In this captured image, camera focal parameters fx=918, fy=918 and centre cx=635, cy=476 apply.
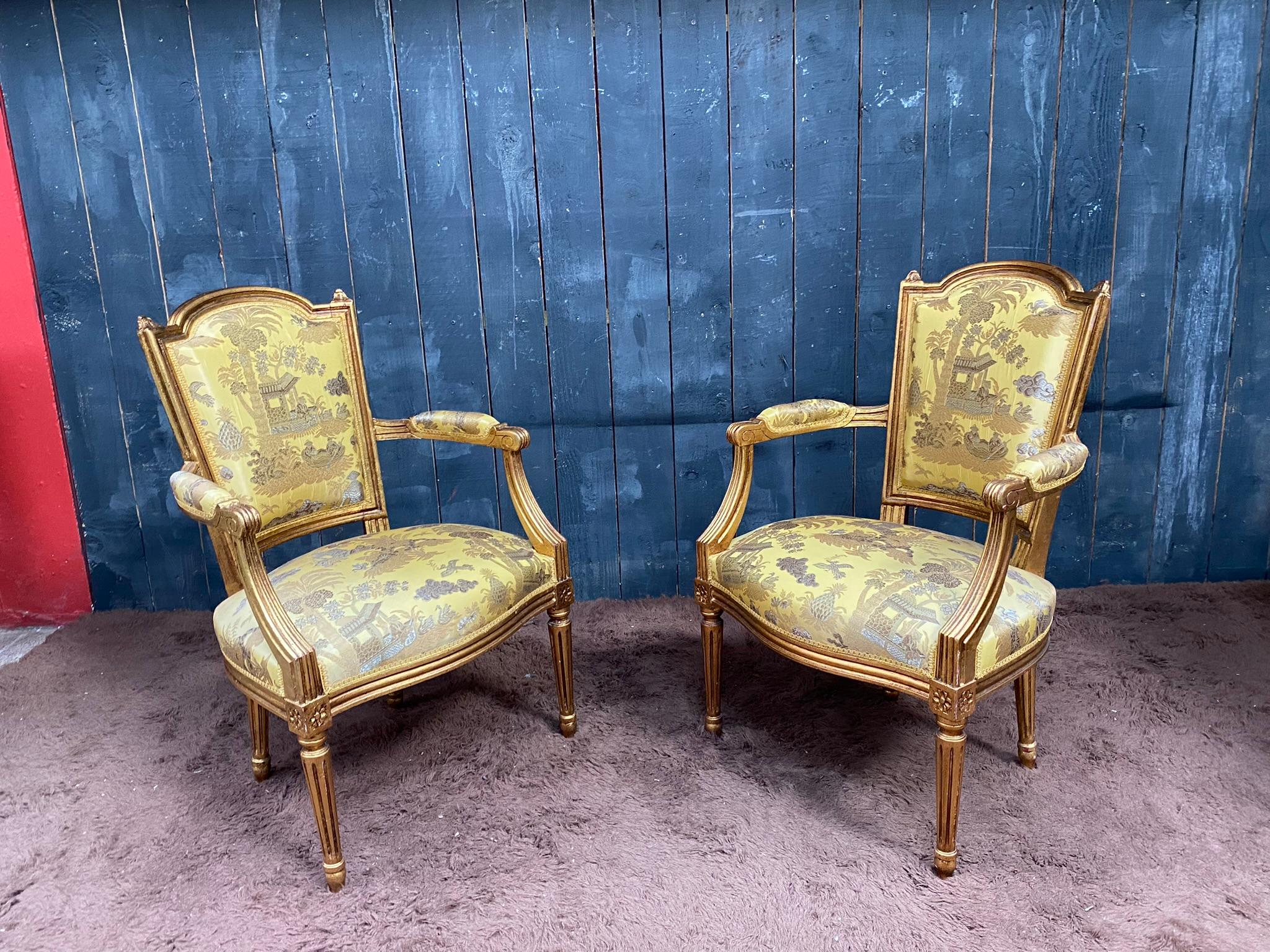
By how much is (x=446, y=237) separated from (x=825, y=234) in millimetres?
997

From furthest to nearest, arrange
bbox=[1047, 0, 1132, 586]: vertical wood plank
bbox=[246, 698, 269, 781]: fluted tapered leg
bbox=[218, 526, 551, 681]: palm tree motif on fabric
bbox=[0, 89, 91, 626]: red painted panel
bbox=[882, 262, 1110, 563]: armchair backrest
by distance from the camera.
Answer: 1. bbox=[0, 89, 91, 626]: red painted panel
2. bbox=[1047, 0, 1132, 586]: vertical wood plank
3. bbox=[246, 698, 269, 781]: fluted tapered leg
4. bbox=[882, 262, 1110, 563]: armchair backrest
5. bbox=[218, 526, 551, 681]: palm tree motif on fabric

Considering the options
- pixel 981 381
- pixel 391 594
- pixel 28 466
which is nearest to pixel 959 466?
pixel 981 381

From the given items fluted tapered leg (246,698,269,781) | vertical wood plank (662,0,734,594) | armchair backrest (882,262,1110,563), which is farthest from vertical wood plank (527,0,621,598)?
fluted tapered leg (246,698,269,781)

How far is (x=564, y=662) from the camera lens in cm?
199

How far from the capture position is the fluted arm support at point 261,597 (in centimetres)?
149

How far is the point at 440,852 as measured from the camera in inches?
66.1

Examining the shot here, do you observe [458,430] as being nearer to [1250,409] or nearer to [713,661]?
[713,661]

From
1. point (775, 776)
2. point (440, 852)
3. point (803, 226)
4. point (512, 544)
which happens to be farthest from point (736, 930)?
point (803, 226)

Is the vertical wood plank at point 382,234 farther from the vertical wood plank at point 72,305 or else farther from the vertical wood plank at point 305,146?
the vertical wood plank at point 72,305

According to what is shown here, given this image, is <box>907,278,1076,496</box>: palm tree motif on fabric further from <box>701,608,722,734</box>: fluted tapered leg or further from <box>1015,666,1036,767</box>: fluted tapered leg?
<box>701,608,722,734</box>: fluted tapered leg

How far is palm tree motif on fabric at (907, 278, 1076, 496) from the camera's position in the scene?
5.81ft

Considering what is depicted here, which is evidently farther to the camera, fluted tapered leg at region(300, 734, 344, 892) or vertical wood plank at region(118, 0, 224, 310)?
vertical wood plank at region(118, 0, 224, 310)

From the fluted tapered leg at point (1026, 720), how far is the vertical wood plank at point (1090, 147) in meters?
0.98

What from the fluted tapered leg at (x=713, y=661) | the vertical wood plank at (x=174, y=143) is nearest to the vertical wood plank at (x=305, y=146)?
the vertical wood plank at (x=174, y=143)
